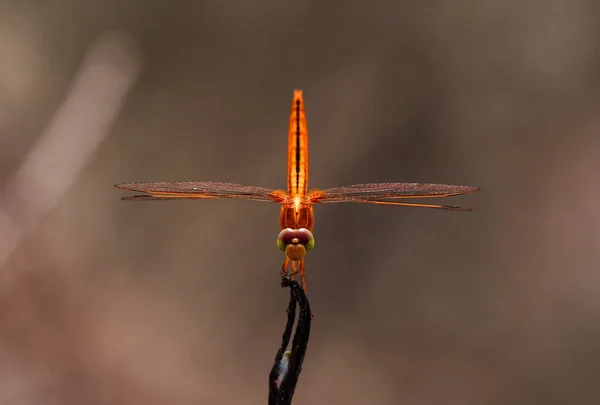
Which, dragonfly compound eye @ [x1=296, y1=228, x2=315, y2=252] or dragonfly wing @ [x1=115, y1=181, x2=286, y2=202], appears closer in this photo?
dragonfly compound eye @ [x1=296, y1=228, x2=315, y2=252]

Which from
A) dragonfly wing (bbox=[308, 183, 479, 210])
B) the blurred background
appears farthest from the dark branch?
the blurred background

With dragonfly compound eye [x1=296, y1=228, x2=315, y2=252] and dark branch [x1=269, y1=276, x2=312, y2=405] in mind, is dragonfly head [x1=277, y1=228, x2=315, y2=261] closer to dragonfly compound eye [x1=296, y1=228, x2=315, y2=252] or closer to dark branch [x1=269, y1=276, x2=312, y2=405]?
dragonfly compound eye [x1=296, y1=228, x2=315, y2=252]

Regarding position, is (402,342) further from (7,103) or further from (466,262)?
(7,103)

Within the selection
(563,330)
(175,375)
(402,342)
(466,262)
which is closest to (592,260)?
(563,330)

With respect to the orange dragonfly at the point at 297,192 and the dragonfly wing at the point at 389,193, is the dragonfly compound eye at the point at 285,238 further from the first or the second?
the dragonfly wing at the point at 389,193

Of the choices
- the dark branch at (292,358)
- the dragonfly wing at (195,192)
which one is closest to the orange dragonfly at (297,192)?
the dragonfly wing at (195,192)

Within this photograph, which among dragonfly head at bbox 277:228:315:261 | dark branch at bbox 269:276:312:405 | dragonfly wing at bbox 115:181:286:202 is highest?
dragonfly wing at bbox 115:181:286:202
